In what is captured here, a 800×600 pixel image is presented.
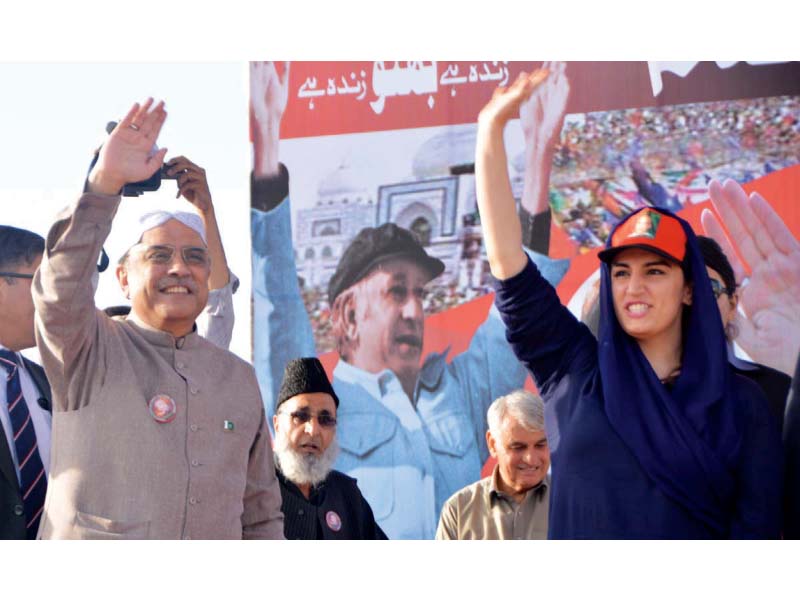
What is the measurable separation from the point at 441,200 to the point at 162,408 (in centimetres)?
352

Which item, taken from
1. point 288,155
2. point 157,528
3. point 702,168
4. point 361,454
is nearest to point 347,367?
point 361,454

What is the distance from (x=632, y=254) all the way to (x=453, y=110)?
11.6ft

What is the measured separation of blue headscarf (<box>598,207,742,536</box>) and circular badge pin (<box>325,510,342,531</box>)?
1365 millimetres

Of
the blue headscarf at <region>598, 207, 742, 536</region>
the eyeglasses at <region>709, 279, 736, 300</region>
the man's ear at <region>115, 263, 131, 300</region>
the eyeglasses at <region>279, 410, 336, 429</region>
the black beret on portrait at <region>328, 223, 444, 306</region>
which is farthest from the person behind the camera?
the black beret on portrait at <region>328, 223, 444, 306</region>

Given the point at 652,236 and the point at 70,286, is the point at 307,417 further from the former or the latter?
the point at 652,236

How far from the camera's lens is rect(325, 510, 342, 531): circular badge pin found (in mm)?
3592

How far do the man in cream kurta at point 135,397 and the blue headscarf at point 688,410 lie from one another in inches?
34.0

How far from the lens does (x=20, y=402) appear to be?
3.35 m

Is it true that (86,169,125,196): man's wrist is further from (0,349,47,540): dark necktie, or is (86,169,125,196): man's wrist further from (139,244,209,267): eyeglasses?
(0,349,47,540): dark necktie

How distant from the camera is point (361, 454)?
19.0 feet

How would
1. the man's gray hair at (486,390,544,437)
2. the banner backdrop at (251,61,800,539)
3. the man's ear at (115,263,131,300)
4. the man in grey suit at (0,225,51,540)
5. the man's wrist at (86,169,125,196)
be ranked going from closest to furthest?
the man's wrist at (86,169,125,196) → the man's ear at (115,263,131,300) → the man in grey suit at (0,225,51,540) → the man's gray hair at (486,390,544,437) → the banner backdrop at (251,61,800,539)

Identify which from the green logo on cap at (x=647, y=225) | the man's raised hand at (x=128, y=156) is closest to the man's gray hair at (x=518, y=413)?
the green logo on cap at (x=647, y=225)

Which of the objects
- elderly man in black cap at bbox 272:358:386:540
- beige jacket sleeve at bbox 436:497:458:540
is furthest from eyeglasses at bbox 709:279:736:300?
elderly man in black cap at bbox 272:358:386:540

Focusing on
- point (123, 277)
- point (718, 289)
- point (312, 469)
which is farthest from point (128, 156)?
point (718, 289)
